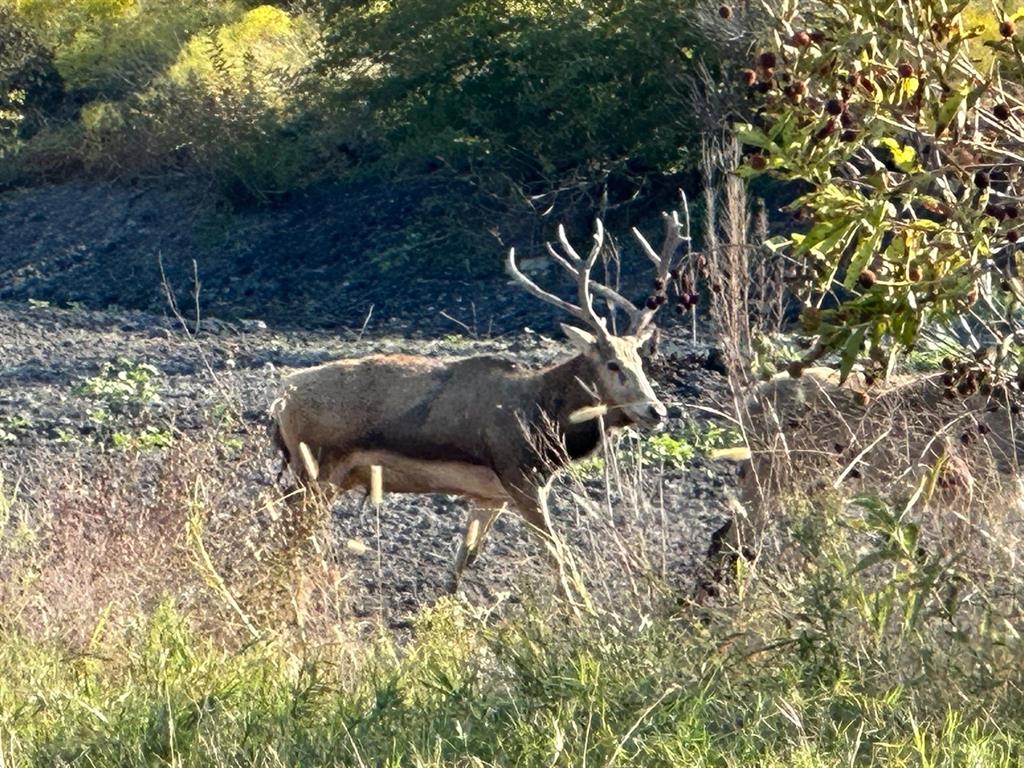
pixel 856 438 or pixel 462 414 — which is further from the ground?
pixel 856 438

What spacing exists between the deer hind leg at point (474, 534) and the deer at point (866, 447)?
53.7 inches

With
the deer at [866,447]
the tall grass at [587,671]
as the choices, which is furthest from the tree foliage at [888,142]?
the deer at [866,447]

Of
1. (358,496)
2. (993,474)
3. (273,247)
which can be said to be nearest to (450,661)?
(993,474)

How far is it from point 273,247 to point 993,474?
1857 cm

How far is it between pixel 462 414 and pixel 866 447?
13.6 feet

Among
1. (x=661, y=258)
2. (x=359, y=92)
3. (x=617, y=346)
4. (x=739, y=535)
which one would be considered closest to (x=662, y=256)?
(x=661, y=258)

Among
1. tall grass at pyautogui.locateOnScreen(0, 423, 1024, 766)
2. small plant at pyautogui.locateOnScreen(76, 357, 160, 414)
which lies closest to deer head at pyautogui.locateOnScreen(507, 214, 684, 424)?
tall grass at pyautogui.locateOnScreen(0, 423, 1024, 766)

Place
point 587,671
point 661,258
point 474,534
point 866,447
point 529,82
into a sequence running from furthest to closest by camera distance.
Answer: point 529,82 < point 661,258 < point 474,534 < point 866,447 < point 587,671

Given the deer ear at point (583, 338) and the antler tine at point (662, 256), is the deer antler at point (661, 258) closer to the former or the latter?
the antler tine at point (662, 256)

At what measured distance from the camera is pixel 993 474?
6848 millimetres

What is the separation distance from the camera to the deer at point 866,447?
6.95 metres

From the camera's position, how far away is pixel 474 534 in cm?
955

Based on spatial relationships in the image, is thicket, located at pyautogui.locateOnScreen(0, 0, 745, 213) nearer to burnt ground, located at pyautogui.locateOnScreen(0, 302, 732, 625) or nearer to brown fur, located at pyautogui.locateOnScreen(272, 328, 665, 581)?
burnt ground, located at pyautogui.locateOnScreen(0, 302, 732, 625)

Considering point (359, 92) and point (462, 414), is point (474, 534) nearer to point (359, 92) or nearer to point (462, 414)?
point (462, 414)
